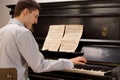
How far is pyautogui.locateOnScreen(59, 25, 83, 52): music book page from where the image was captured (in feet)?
8.00

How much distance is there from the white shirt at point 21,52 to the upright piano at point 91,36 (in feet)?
0.92

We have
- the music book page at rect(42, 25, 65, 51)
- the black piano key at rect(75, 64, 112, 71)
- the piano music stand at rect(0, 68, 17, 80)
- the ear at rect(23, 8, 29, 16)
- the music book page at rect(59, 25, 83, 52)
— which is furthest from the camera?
the music book page at rect(42, 25, 65, 51)

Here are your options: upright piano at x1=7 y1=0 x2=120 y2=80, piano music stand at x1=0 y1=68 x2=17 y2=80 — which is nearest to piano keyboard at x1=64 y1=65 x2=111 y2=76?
upright piano at x1=7 y1=0 x2=120 y2=80

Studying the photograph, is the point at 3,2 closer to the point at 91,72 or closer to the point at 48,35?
the point at 48,35

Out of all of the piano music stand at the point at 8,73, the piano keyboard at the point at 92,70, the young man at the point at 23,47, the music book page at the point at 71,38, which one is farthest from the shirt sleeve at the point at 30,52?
the music book page at the point at 71,38

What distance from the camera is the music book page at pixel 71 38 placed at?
8.00 feet

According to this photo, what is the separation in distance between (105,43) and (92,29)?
283mm

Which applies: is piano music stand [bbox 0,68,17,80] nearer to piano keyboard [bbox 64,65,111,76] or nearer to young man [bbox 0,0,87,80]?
young man [bbox 0,0,87,80]

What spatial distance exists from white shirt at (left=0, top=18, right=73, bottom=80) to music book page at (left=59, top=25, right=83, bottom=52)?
49 cm

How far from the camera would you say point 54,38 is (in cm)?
262

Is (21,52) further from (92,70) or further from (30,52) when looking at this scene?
(92,70)

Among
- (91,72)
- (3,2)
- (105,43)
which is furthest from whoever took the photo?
(3,2)

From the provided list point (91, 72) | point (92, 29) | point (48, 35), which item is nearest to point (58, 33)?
point (48, 35)

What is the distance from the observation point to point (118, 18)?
7.72 feet
